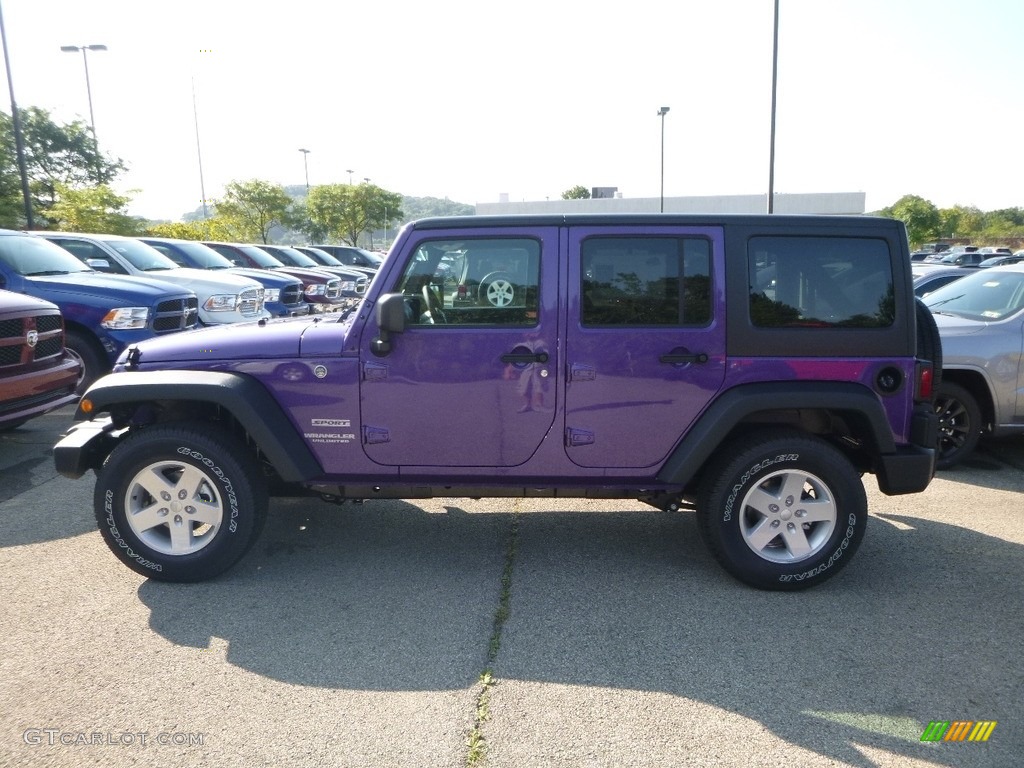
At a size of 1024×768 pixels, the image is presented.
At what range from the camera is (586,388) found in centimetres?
386

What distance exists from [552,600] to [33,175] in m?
45.8

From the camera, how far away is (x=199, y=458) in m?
3.92

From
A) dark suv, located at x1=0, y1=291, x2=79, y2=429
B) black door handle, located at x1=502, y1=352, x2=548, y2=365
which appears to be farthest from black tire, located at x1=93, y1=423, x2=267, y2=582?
dark suv, located at x1=0, y1=291, x2=79, y2=429

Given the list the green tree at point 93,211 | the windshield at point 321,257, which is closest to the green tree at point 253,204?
the green tree at point 93,211

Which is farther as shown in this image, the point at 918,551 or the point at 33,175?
the point at 33,175

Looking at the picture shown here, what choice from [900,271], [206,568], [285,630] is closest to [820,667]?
[900,271]

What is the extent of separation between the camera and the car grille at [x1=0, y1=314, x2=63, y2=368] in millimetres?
5855

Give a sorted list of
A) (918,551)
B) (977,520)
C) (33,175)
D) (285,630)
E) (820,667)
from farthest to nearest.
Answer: (33,175) → (977,520) → (918,551) → (285,630) → (820,667)

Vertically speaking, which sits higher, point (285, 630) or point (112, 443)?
point (112, 443)

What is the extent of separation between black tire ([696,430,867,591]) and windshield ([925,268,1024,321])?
342 cm

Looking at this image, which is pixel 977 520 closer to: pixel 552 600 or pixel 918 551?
pixel 918 551

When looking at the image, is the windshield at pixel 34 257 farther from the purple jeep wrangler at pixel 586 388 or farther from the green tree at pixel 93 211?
the green tree at pixel 93 211

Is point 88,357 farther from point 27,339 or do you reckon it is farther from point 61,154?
point 61,154

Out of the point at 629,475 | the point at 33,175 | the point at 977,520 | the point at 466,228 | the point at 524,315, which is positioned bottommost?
the point at 977,520
